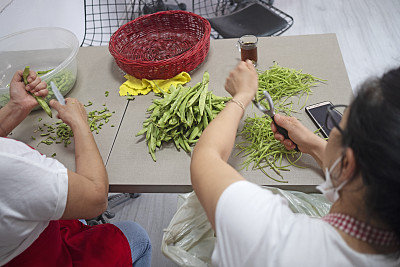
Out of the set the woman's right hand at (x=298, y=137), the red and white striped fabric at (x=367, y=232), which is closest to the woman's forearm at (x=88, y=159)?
the woman's right hand at (x=298, y=137)

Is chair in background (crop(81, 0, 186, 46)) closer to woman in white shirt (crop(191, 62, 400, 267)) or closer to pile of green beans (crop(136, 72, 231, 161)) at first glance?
pile of green beans (crop(136, 72, 231, 161))

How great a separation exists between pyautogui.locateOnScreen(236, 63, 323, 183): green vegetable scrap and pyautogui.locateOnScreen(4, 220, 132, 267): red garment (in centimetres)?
53

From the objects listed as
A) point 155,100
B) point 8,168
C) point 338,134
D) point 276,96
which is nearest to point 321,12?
point 276,96

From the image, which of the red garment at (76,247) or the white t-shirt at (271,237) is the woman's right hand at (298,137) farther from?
the red garment at (76,247)

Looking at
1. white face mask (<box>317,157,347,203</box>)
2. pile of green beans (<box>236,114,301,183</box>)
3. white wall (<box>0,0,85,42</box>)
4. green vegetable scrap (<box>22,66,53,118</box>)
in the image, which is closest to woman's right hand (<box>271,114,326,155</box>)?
pile of green beans (<box>236,114,301,183</box>)

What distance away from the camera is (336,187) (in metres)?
0.75

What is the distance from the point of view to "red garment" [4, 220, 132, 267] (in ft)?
3.27

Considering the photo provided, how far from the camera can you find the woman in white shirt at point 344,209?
605mm

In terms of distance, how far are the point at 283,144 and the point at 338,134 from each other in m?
0.47

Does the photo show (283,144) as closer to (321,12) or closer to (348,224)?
(348,224)

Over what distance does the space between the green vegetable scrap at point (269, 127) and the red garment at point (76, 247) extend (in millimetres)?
526

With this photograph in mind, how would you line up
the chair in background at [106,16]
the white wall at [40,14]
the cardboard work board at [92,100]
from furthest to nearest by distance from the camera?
1. the chair in background at [106,16]
2. the white wall at [40,14]
3. the cardboard work board at [92,100]

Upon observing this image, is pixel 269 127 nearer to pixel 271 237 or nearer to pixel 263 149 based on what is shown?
pixel 263 149

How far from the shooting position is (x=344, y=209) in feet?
2.34
